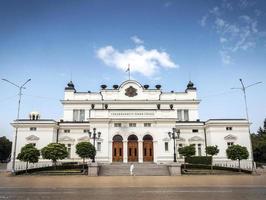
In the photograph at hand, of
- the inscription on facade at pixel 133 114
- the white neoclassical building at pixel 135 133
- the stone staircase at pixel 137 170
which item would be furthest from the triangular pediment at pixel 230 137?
the stone staircase at pixel 137 170

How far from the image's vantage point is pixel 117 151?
158ft

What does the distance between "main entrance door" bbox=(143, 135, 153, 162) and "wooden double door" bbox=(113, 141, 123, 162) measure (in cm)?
415

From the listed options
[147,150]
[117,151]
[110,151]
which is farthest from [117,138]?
[147,150]

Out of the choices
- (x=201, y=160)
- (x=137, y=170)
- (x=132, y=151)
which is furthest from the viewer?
(x=132, y=151)

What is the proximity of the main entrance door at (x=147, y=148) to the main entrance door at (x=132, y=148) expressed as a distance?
4.76 ft

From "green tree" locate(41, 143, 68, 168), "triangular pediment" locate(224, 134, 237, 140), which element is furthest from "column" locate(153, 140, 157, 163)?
"green tree" locate(41, 143, 68, 168)

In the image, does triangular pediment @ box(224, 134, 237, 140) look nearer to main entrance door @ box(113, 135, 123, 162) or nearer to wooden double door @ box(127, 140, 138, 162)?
wooden double door @ box(127, 140, 138, 162)

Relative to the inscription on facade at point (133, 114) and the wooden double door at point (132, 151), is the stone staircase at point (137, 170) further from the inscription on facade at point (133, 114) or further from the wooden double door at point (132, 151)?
the inscription on facade at point (133, 114)

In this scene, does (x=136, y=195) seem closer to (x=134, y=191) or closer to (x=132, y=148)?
(x=134, y=191)

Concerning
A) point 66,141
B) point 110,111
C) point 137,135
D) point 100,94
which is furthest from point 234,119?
point 66,141

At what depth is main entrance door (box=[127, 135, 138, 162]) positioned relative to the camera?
48000 mm

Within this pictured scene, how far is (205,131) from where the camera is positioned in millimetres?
52094

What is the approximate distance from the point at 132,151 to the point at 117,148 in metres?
2.76

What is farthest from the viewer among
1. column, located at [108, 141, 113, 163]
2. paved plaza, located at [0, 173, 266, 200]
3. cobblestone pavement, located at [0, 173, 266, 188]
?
column, located at [108, 141, 113, 163]
